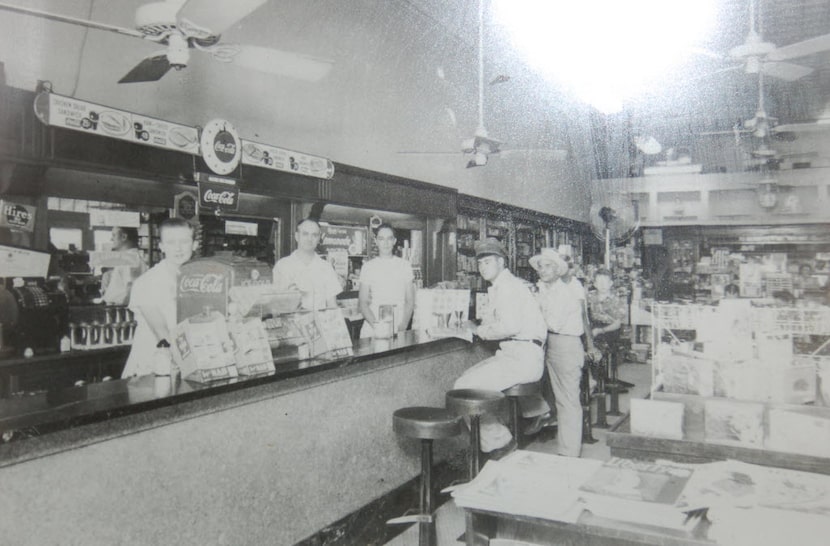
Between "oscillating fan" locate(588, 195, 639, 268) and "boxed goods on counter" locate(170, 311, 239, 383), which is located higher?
"oscillating fan" locate(588, 195, 639, 268)

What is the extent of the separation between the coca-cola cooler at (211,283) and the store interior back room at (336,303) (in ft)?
0.05

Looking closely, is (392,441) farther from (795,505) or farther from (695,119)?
(695,119)

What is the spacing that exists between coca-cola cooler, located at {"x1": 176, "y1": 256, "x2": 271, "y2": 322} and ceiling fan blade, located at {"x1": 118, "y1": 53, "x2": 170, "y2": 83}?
4.64 ft

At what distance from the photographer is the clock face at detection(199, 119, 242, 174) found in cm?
445

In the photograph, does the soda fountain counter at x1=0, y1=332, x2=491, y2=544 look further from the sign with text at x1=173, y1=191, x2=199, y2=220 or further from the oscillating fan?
the oscillating fan

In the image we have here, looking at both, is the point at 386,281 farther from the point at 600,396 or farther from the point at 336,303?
the point at 600,396

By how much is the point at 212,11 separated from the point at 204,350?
1764mm

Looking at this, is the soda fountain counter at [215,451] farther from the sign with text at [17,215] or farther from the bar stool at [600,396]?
the bar stool at [600,396]

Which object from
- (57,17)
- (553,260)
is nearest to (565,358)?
(553,260)

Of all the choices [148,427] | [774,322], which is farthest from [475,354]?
[148,427]

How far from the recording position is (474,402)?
121 inches

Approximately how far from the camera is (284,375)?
2.57 m

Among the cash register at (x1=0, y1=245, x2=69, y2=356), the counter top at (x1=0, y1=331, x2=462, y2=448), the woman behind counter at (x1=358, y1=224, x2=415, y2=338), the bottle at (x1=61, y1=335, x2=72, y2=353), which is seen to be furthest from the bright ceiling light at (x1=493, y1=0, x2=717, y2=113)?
the bottle at (x1=61, y1=335, x2=72, y2=353)

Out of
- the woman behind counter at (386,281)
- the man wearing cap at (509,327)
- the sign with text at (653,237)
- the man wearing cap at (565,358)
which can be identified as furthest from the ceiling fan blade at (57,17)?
the sign with text at (653,237)
